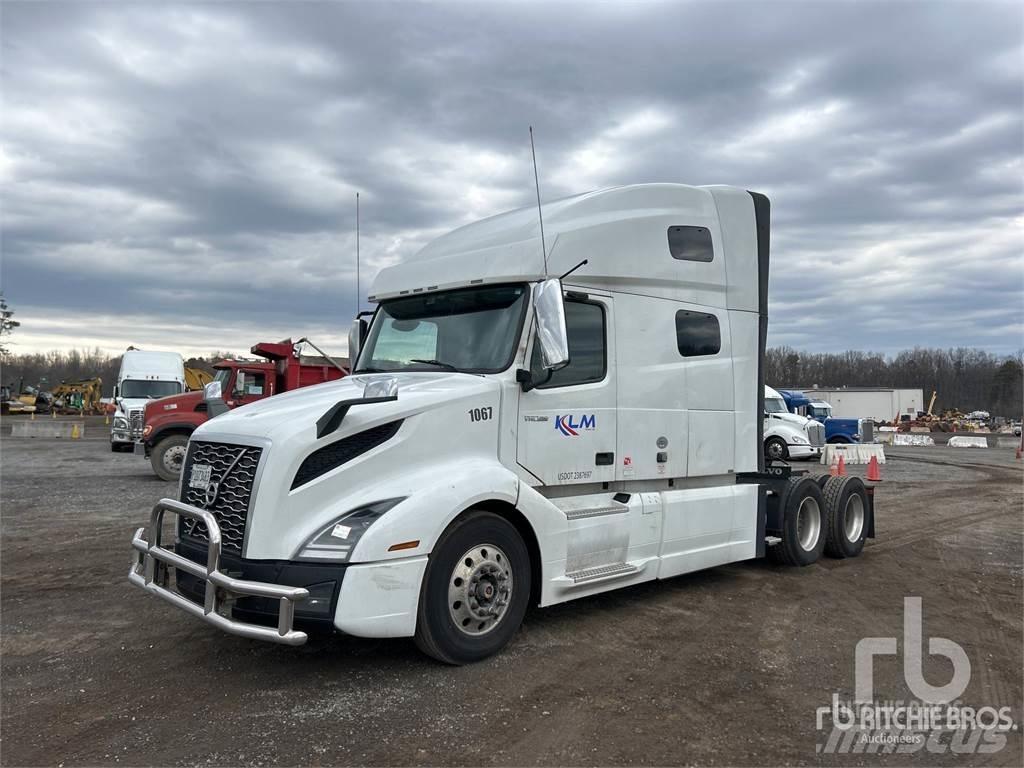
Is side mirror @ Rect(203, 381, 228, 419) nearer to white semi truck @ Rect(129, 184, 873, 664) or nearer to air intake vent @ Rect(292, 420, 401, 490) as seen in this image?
white semi truck @ Rect(129, 184, 873, 664)

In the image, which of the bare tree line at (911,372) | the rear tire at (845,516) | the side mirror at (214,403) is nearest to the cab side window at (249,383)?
the side mirror at (214,403)

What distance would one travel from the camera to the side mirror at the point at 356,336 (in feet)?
22.2

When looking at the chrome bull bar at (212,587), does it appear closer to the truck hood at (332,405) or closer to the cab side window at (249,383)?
the truck hood at (332,405)

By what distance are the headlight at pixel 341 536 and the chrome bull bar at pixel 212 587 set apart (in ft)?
0.78

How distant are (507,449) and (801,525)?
172 inches

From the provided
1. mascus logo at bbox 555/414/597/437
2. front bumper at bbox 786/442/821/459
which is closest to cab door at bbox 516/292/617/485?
mascus logo at bbox 555/414/597/437

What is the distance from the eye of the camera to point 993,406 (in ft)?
335

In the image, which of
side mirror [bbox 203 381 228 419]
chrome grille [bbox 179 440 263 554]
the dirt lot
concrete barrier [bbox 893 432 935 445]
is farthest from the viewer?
concrete barrier [bbox 893 432 935 445]

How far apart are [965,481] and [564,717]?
1813cm

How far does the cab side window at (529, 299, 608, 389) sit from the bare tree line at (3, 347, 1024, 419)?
9312 centimetres

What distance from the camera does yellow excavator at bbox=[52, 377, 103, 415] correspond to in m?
54.3

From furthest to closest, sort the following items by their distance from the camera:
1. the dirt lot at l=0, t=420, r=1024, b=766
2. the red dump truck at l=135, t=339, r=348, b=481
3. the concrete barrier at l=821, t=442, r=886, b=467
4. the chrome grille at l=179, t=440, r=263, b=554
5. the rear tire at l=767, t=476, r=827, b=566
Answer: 1. the concrete barrier at l=821, t=442, r=886, b=467
2. the red dump truck at l=135, t=339, r=348, b=481
3. the rear tire at l=767, t=476, r=827, b=566
4. the chrome grille at l=179, t=440, r=263, b=554
5. the dirt lot at l=0, t=420, r=1024, b=766

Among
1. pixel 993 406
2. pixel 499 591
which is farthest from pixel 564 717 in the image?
pixel 993 406

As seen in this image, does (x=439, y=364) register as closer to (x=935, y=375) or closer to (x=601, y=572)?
(x=601, y=572)
